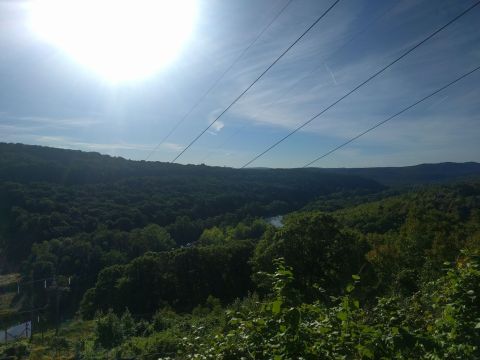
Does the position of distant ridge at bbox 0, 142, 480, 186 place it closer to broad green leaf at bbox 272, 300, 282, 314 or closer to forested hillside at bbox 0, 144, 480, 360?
forested hillside at bbox 0, 144, 480, 360

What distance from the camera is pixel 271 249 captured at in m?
26.6

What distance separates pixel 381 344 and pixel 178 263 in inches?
1613

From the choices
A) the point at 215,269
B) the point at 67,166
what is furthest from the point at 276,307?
the point at 67,166

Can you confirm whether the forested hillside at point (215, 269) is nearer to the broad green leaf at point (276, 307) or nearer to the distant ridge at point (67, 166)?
the broad green leaf at point (276, 307)

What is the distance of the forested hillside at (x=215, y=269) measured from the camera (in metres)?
4.32

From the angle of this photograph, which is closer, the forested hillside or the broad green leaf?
the broad green leaf

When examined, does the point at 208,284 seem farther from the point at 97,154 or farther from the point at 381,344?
the point at 97,154

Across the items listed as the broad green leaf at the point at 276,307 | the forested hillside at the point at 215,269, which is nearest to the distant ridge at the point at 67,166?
the forested hillside at the point at 215,269

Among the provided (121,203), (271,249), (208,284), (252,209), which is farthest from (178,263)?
(252,209)

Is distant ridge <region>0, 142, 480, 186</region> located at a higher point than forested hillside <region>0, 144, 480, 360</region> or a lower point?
higher

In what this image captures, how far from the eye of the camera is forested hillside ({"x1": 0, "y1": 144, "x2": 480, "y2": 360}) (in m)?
4.32

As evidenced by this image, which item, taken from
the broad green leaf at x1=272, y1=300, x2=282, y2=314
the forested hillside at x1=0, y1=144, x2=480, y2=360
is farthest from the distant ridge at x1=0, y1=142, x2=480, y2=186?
the broad green leaf at x1=272, y1=300, x2=282, y2=314

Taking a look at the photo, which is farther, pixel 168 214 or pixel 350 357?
pixel 168 214

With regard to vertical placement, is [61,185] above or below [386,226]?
above
